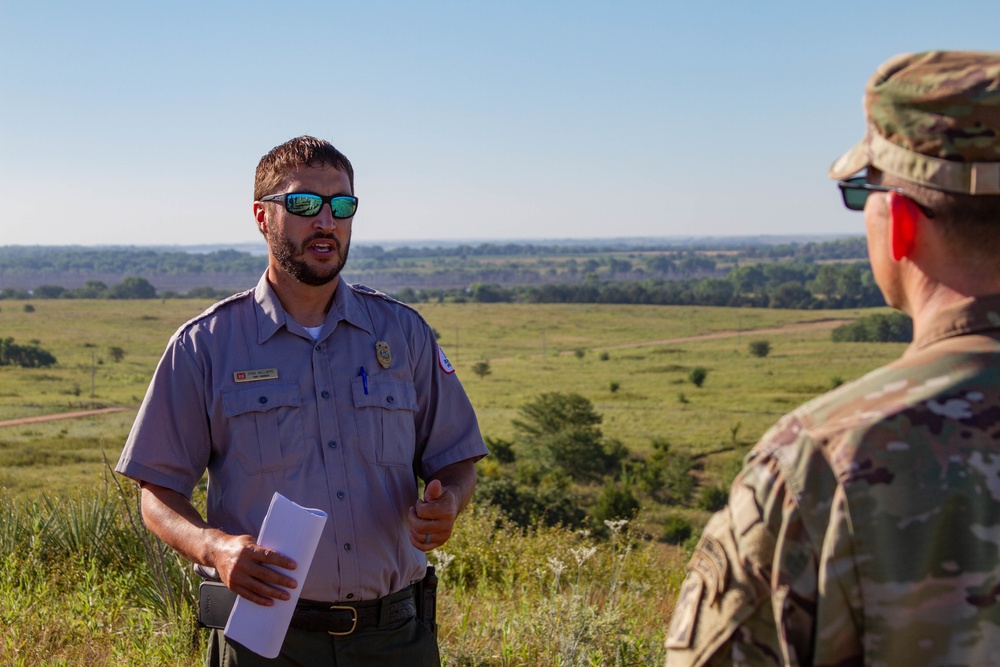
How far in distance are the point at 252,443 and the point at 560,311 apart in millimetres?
138781

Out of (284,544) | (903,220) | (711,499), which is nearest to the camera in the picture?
(903,220)

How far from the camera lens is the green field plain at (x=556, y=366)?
5862 centimetres

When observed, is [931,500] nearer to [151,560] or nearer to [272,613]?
[272,613]

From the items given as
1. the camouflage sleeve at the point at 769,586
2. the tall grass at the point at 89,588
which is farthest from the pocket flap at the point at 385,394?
the tall grass at the point at 89,588

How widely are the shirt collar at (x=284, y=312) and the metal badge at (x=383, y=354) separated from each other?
0.06 meters

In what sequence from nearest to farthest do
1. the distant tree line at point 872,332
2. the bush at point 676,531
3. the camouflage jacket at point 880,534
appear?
the camouflage jacket at point 880,534, the bush at point 676,531, the distant tree line at point 872,332

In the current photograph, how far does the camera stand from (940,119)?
1.27m

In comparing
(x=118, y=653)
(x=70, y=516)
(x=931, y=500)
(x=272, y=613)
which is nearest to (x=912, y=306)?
(x=931, y=500)

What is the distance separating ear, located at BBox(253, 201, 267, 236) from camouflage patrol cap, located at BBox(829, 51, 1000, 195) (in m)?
1.81

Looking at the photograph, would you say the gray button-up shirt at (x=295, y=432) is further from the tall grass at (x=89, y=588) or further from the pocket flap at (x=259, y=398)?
the tall grass at (x=89, y=588)

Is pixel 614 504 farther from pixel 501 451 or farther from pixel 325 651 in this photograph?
pixel 325 651

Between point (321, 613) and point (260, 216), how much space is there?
1115 mm

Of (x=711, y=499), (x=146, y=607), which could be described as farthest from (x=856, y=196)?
(x=711, y=499)

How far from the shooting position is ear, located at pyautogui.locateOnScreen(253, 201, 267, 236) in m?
2.72
